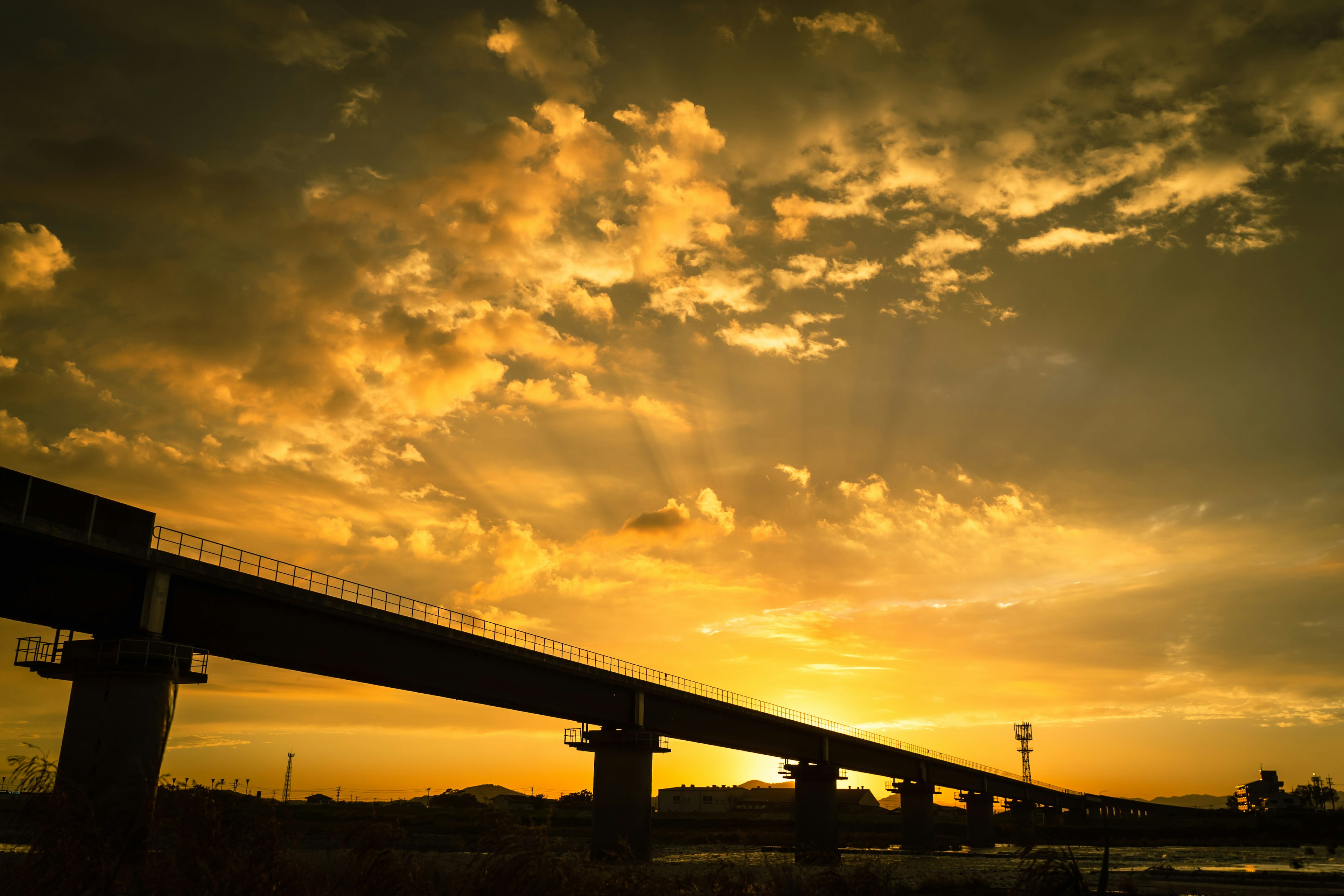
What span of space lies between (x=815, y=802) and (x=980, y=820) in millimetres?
54442

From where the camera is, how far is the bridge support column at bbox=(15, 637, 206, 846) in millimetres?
32312

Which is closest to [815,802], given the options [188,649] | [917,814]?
[917,814]

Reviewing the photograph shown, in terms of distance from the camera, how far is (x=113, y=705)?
33500 millimetres

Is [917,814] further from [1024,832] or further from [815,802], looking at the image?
[1024,832]

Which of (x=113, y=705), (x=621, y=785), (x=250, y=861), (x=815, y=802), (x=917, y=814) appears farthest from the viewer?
(x=917, y=814)

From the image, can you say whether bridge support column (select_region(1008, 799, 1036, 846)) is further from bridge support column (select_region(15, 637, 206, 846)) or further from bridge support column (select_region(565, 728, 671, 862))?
bridge support column (select_region(565, 728, 671, 862))

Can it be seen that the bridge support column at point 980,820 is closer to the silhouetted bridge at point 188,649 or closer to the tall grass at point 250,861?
the silhouetted bridge at point 188,649

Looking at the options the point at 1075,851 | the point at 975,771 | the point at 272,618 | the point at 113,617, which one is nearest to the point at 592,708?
the point at 272,618

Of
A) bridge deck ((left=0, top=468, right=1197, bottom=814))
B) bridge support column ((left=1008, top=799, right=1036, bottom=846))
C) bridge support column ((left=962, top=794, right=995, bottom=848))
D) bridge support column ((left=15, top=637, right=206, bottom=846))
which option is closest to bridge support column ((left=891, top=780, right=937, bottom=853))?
bridge support column ((left=962, top=794, right=995, bottom=848))

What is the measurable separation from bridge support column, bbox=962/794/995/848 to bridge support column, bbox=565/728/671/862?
83848mm

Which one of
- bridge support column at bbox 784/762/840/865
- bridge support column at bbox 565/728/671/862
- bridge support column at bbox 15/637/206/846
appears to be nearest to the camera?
bridge support column at bbox 15/637/206/846

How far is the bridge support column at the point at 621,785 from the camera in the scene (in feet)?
208

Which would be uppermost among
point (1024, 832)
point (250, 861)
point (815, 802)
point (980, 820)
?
point (1024, 832)

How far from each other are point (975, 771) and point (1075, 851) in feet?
133
